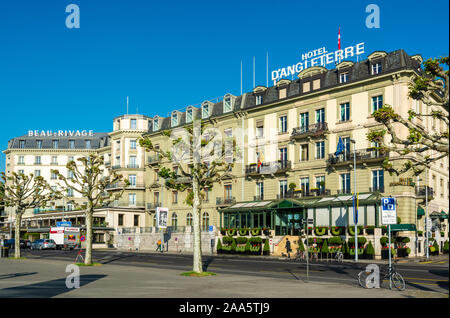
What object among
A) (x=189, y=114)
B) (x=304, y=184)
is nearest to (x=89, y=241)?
(x=304, y=184)

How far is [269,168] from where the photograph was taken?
187 ft

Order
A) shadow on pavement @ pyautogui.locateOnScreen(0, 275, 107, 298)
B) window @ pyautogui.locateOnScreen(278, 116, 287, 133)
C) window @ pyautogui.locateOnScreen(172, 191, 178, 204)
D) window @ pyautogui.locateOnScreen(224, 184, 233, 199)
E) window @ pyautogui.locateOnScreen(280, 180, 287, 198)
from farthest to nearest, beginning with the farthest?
1. window @ pyautogui.locateOnScreen(172, 191, 178, 204)
2. window @ pyautogui.locateOnScreen(224, 184, 233, 199)
3. window @ pyautogui.locateOnScreen(278, 116, 287, 133)
4. window @ pyautogui.locateOnScreen(280, 180, 287, 198)
5. shadow on pavement @ pyautogui.locateOnScreen(0, 275, 107, 298)

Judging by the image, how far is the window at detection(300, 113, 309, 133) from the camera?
5441 centimetres

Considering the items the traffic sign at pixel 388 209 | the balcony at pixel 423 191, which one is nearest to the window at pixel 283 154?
the balcony at pixel 423 191

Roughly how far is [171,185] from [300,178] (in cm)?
2807

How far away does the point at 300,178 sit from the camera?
5447 cm

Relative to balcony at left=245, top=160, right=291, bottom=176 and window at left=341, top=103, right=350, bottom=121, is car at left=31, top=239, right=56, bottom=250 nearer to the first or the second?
balcony at left=245, top=160, right=291, bottom=176

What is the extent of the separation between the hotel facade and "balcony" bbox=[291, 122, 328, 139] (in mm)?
112

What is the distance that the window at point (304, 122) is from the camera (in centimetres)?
5441

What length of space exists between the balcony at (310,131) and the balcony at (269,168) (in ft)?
10.8

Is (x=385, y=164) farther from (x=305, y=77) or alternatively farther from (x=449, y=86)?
(x=305, y=77)

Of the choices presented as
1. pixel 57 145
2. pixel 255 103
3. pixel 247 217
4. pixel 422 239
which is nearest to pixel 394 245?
pixel 422 239

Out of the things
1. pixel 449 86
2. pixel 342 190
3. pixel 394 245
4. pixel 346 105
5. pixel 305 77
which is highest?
pixel 305 77

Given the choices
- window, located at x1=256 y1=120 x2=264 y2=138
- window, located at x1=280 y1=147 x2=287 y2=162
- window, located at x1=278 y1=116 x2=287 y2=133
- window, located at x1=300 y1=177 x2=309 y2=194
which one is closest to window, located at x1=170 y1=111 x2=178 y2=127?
window, located at x1=256 y1=120 x2=264 y2=138
